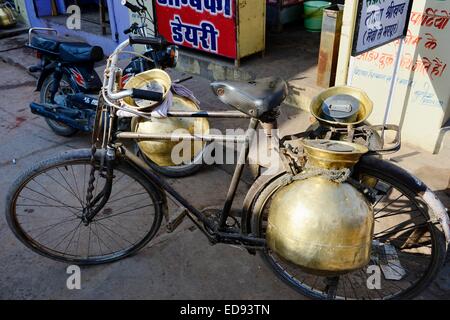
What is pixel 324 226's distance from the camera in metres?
1.97

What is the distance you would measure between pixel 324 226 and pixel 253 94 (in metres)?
0.76

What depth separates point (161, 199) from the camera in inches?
107

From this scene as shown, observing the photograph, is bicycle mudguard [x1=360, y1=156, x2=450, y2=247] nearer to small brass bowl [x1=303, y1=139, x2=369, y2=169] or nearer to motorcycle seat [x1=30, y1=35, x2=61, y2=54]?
small brass bowl [x1=303, y1=139, x2=369, y2=169]

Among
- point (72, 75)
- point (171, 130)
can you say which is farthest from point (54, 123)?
point (171, 130)

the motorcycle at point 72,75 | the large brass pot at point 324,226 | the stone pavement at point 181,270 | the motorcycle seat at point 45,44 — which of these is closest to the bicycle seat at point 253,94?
the large brass pot at point 324,226

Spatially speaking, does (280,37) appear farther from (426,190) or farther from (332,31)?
(426,190)

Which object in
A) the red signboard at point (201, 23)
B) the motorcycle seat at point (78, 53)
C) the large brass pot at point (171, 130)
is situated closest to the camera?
the large brass pot at point (171, 130)

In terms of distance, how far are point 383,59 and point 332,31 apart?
731mm

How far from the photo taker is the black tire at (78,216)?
252 cm

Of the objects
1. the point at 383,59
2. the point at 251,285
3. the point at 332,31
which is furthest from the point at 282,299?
the point at 332,31

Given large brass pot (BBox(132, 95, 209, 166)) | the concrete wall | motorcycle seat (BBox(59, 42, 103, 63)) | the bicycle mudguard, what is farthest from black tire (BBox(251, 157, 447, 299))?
motorcycle seat (BBox(59, 42, 103, 63))

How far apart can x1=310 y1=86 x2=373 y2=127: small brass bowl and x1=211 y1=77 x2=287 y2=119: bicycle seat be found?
0.35 meters

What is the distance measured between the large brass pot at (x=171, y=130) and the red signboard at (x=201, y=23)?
203 centimetres

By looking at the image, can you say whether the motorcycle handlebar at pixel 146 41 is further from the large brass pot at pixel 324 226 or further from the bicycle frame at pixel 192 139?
the large brass pot at pixel 324 226
